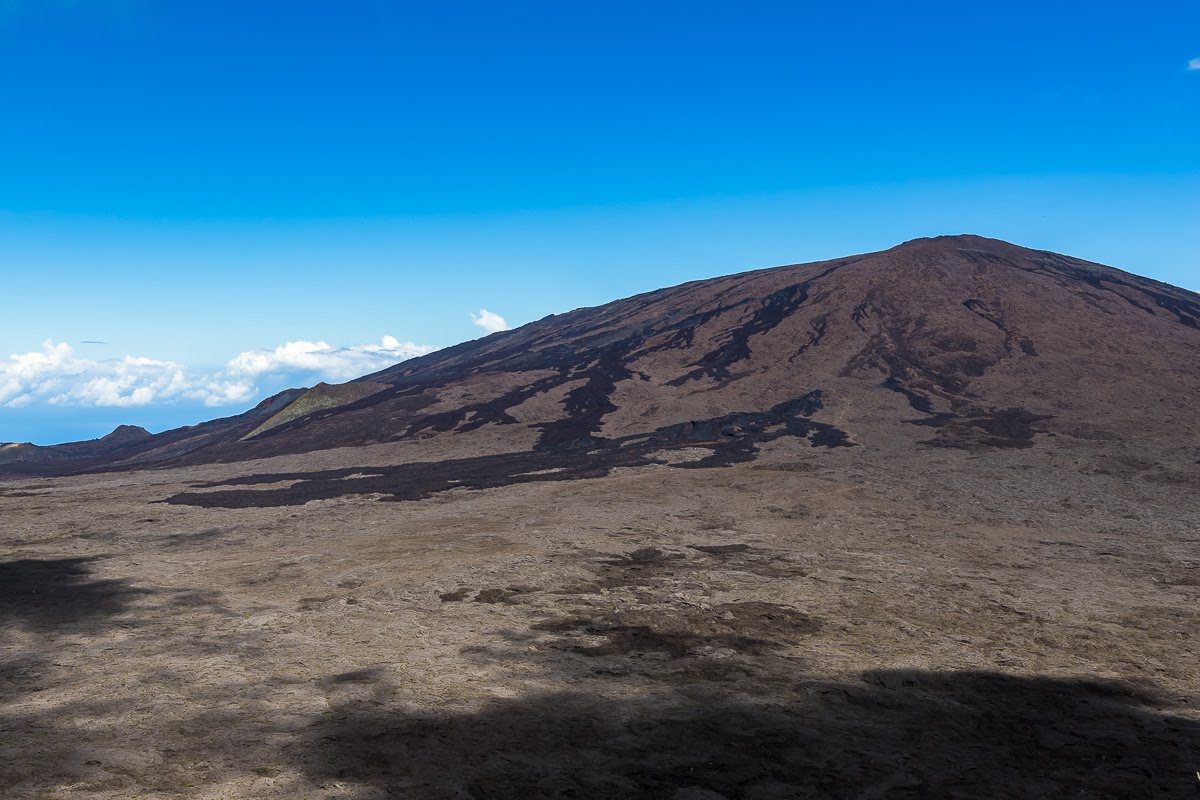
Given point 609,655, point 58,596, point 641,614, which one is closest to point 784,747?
point 609,655

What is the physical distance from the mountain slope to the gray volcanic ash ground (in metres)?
1.34

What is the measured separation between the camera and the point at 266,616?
15727mm

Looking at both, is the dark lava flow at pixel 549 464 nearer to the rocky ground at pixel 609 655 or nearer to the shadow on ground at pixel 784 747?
the rocky ground at pixel 609 655

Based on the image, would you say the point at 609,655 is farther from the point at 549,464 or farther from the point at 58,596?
the point at 549,464

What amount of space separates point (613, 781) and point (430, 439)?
48831 millimetres

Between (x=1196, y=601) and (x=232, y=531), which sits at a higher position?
(x=232, y=531)

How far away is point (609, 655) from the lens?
13.4 m

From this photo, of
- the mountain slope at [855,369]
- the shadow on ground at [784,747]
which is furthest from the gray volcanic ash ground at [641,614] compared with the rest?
the mountain slope at [855,369]

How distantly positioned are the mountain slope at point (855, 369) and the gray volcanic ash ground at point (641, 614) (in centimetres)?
134

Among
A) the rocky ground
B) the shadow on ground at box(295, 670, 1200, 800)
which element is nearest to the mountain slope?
the rocky ground

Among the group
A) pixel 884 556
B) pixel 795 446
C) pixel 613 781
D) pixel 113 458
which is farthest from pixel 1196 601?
pixel 113 458

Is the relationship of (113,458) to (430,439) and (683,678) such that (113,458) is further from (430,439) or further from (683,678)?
(683,678)

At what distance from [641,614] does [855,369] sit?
5243 cm

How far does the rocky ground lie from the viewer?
29.5ft
